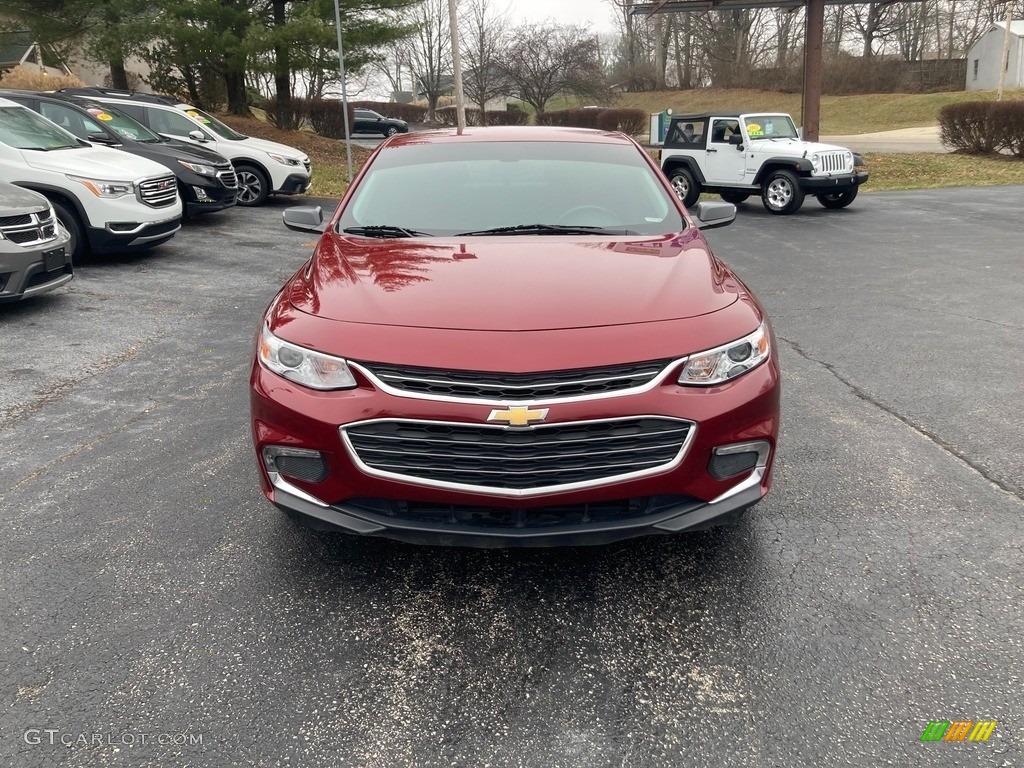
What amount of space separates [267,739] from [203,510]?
63.1 inches

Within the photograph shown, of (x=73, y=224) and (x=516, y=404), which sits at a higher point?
(x=73, y=224)

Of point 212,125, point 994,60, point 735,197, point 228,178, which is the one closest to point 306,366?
point 228,178

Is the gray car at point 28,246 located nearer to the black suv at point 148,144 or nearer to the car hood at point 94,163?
the car hood at point 94,163

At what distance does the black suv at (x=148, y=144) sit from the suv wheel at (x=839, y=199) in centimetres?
1055

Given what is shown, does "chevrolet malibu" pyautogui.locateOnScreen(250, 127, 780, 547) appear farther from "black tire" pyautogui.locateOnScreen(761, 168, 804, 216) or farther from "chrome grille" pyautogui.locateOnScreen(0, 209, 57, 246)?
"black tire" pyautogui.locateOnScreen(761, 168, 804, 216)

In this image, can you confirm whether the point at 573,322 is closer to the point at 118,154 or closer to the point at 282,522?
the point at 282,522

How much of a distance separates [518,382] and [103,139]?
11.3 metres

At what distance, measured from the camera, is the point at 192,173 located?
1202 cm

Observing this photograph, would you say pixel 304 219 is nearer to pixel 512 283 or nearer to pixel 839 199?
pixel 512 283

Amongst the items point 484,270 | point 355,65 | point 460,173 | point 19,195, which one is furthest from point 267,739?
point 355,65

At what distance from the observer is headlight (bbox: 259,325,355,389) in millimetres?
2740

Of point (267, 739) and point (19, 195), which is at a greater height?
point (19, 195)

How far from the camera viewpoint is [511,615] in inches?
113

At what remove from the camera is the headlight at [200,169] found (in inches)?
474
